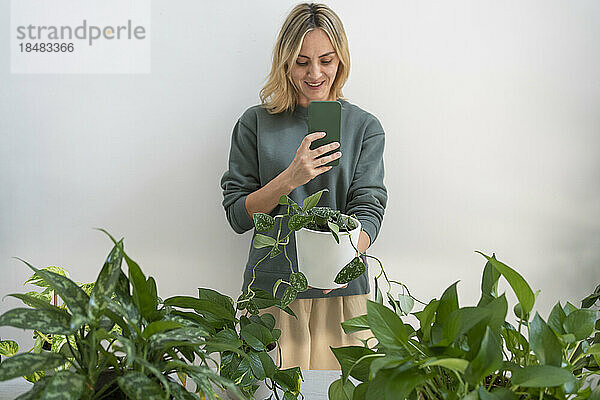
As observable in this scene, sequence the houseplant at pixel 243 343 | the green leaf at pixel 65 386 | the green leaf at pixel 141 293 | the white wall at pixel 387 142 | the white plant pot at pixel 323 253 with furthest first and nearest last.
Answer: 1. the white wall at pixel 387 142
2. the white plant pot at pixel 323 253
3. the houseplant at pixel 243 343
4. the green leaf at pixel 141 293
5. the green leaf at pixel 65 386

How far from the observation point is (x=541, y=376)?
0.55 metres

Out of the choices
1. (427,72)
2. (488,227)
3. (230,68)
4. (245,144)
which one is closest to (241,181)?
(245,144)

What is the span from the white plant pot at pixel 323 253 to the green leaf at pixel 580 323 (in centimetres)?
42

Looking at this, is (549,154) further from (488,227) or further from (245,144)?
(245,144)

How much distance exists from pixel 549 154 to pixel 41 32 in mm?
1935

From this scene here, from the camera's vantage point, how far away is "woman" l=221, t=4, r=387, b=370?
66.6 inches

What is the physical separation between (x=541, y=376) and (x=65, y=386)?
0.47 meters

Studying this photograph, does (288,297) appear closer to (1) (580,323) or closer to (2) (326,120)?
(1) (580,323)

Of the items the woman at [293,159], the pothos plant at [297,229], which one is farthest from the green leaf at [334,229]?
the woman at [293,159]

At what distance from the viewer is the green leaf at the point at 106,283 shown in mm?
581

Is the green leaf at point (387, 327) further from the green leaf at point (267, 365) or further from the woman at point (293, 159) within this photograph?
the woman at point (293, 159)

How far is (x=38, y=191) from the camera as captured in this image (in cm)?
213

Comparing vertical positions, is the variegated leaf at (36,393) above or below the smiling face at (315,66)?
below

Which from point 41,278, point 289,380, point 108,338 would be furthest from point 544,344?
point 41,278
